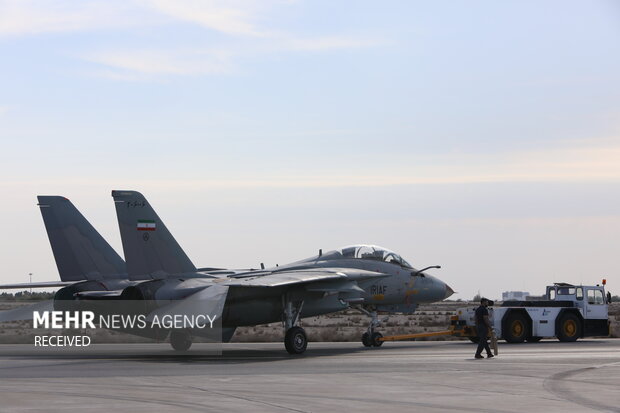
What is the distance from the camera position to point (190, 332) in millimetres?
28859

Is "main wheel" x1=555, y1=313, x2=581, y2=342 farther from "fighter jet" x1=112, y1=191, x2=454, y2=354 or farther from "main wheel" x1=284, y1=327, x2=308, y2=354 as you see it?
"main wheel" x1=284, y1=327, x2=308, y2=354

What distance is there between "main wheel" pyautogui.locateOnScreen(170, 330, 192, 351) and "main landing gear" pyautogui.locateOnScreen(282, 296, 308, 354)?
297cm

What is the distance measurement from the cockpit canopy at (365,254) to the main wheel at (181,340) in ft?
17.6

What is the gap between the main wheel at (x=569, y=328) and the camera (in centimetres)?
3578

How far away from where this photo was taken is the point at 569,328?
118 ft

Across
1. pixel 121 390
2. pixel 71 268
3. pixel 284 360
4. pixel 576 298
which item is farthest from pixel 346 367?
pixel 576 298

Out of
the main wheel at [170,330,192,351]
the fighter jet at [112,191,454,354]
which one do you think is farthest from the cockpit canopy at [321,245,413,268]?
the main wheel at [170,330,192,351]

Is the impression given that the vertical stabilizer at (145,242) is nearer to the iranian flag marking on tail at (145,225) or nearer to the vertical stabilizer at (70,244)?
the iranian flag marking on tail at (145,225)

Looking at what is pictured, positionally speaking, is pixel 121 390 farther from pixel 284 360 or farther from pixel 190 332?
pixel 190 332

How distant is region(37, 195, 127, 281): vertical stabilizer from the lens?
109 ft

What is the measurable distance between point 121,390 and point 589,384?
8546 mm

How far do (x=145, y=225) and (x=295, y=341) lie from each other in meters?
5.78

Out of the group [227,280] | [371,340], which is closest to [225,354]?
[227,280]

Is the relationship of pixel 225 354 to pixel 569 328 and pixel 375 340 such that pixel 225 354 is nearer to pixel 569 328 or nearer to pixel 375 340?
pixel 375 340
